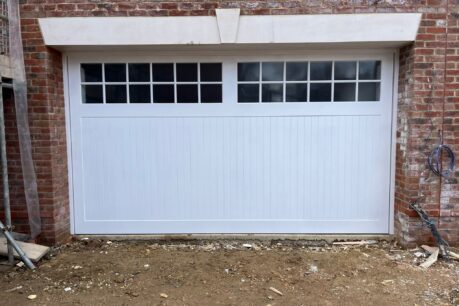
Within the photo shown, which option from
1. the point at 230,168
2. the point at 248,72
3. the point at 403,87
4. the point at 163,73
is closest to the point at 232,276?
the point at 230,168

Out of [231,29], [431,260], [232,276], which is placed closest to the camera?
[232,276]

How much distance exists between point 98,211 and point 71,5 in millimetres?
2474

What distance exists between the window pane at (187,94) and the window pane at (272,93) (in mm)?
844

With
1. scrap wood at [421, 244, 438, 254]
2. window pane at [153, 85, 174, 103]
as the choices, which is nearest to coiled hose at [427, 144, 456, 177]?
scrap wood at [421, 244, 438, 254]

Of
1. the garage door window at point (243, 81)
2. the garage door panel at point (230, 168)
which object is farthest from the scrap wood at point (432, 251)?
the garage door window at point (243, 81)

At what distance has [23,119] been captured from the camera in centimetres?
389

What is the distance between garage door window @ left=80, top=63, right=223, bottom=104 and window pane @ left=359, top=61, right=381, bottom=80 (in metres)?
1.73

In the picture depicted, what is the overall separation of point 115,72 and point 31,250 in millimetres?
2266

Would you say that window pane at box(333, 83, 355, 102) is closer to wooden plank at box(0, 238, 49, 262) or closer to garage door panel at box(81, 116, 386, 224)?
garage door panel at box(81, 116, 386, 224)

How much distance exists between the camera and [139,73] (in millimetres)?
4266

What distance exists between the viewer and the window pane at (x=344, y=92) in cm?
423

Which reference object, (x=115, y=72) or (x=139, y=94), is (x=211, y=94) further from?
(x=115, y=72)

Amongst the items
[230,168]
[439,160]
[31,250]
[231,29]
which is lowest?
[31,250]

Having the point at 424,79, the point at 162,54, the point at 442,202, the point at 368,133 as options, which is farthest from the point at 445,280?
the point at 162,54
